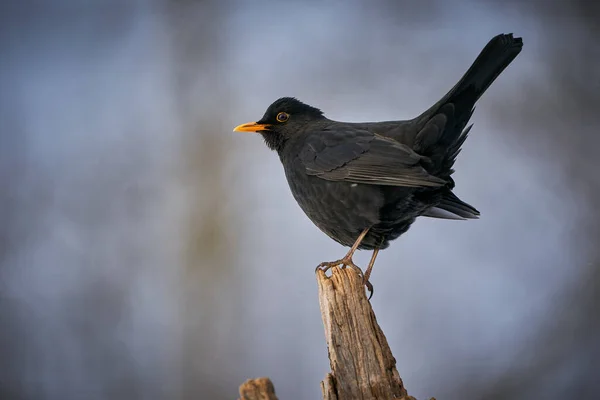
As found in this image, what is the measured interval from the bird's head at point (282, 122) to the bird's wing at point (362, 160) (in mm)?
346

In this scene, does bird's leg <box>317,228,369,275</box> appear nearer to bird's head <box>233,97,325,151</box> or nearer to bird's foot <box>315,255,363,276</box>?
bird's foot <box>315,255,363,276</box>

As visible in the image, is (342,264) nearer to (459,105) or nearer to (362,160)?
(362,160)

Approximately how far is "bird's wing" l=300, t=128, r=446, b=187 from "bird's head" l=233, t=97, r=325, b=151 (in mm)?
346

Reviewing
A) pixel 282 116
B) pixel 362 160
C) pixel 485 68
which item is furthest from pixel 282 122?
pixel 485 68

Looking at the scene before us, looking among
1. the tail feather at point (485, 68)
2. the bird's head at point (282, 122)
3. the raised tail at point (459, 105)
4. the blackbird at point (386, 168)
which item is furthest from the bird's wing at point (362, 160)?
the tail feather at point (485, 68)

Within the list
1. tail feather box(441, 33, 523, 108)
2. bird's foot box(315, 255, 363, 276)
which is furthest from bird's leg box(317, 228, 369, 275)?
tail feather box(441, 33, 523, 108)

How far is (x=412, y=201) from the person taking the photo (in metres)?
4.21

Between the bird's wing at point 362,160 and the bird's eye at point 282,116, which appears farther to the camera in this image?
the bird's eye at point 282,116

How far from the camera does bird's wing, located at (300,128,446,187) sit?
3.96 metres

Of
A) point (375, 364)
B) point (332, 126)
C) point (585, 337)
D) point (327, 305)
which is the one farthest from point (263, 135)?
point (585, 337)

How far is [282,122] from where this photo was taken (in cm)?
507

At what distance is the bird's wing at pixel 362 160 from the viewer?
3.96 meters

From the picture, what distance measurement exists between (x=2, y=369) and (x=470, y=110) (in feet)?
17.6

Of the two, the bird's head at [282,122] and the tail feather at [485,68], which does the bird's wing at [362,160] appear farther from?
the tail feather at [485,68]
